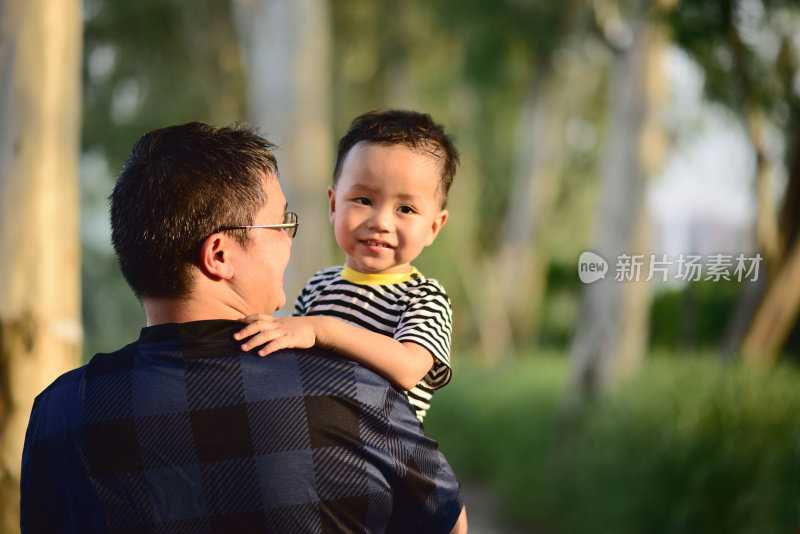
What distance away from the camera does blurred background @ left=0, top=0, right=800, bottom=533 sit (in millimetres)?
2977

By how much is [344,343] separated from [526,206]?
11.8 metres

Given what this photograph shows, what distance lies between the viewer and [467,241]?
17.5 meters

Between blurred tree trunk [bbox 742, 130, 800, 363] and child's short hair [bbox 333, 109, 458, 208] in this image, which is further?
blurred tree trunk [bbox 742, 130, 800, 363]

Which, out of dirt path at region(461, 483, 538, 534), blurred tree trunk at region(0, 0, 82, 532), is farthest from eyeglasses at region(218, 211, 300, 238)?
dirt path at region(461, 483, 538, 534)

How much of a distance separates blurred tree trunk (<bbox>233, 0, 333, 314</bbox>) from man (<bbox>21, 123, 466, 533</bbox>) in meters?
3.90

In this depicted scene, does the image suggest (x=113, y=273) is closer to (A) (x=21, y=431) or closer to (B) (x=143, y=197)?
(A) (x=21, y=431)

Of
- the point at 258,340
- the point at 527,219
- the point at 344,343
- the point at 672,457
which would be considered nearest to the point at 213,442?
the point at 258,340

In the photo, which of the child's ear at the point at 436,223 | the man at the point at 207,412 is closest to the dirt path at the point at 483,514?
the child's ear at the point at 436,223

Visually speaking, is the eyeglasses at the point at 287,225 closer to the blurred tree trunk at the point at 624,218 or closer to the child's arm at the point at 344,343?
the child's arm at the point at 344,343

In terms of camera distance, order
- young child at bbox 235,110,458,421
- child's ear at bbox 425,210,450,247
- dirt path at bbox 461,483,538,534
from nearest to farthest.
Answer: young child at bbox 235,110,458,421 < child's ear at bbox 425,210,450,247 < dirt path at bbox 461,483,538,534

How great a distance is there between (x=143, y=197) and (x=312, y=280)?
0.71 m

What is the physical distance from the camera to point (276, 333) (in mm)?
1490

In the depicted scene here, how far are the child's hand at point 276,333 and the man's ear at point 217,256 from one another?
0.33 feet

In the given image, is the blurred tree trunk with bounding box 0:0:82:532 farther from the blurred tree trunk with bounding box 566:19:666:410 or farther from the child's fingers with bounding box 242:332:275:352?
the blurred tree trunk with bounding box 566:19:666:410
